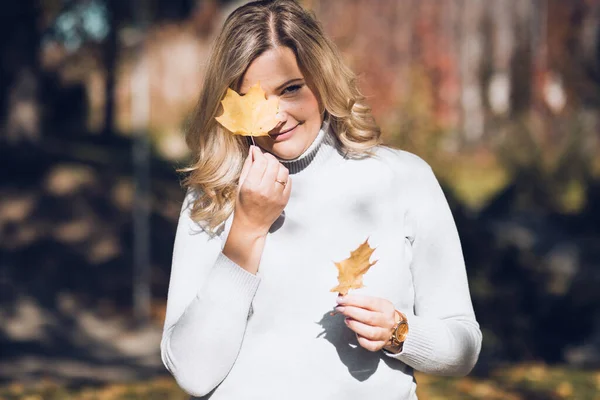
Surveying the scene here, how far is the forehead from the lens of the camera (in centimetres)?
177

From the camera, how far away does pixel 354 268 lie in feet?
5.49

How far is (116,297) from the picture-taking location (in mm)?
7828

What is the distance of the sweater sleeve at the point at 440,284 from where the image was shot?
1.75 meters

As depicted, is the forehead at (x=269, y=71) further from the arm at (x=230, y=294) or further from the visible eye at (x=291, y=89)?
the arm at (x=230, y=294)

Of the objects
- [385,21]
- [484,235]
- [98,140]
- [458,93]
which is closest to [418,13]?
[385,21]

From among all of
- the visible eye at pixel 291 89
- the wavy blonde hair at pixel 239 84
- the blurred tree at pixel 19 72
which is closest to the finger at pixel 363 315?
the wavy blonde hair at pixel 239 84

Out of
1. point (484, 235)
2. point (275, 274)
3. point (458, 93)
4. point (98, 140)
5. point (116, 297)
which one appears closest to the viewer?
point (275, 274)

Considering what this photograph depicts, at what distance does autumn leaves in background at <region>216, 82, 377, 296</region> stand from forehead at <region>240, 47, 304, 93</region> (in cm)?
4

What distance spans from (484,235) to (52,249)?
175 inches

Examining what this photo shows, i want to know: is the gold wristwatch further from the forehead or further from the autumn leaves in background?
the forehead

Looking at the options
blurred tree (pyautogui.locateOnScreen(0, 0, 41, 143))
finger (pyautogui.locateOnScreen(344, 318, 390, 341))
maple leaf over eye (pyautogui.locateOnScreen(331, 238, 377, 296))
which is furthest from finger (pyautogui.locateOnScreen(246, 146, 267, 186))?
blurred tree (pyautogui.locateOnScreen(0, 0, 41, 143))

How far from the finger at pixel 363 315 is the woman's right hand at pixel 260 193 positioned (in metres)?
0.25

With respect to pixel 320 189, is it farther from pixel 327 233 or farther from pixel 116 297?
pixel 116 297

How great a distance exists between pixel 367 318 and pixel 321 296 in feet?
0.54
